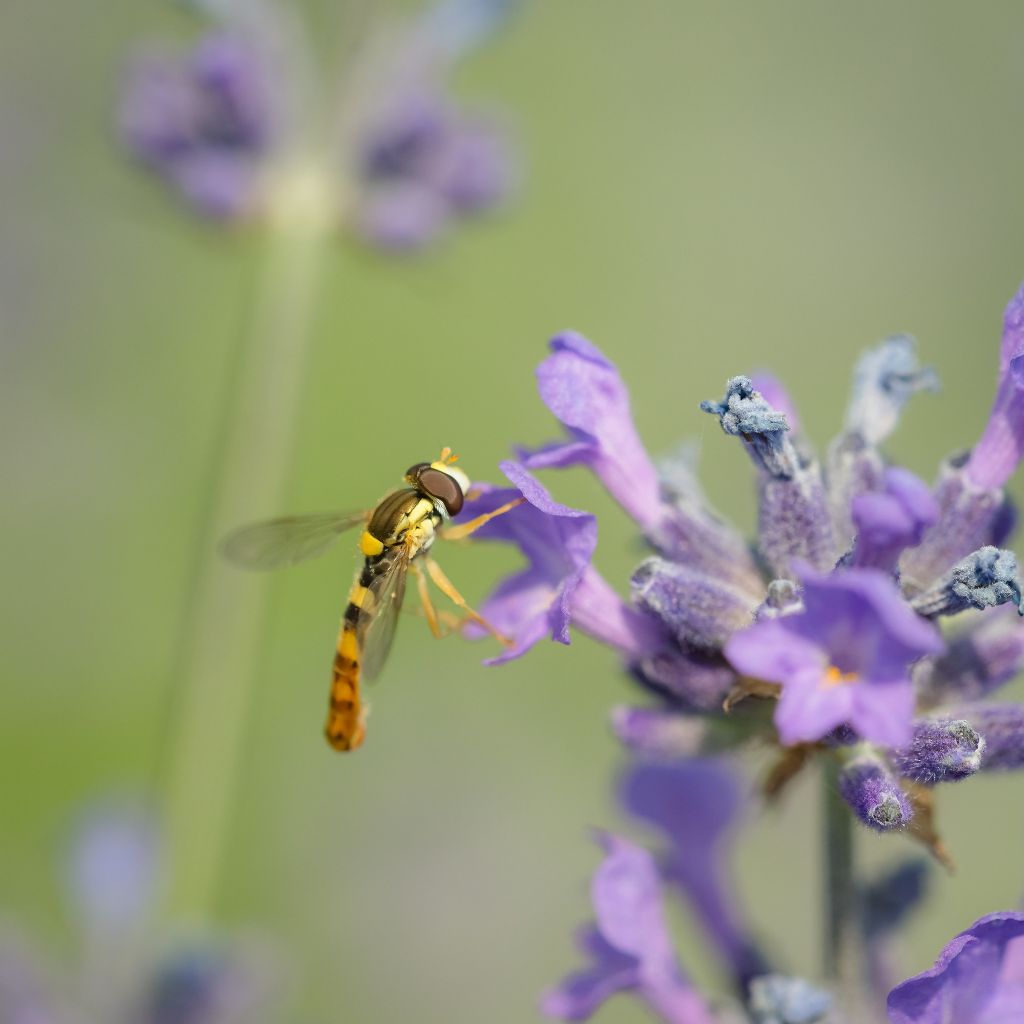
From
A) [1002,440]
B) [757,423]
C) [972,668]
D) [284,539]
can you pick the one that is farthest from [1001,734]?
[284,539]

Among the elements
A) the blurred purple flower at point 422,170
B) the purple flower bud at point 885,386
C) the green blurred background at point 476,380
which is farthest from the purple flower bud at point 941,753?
the blurred purple flower at point 422,170

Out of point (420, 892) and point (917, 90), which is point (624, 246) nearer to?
point (917, 90)

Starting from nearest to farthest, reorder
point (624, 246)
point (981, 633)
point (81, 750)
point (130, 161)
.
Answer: point (981, 633) → point (130, 161) → point (81, 750) → point (624, 246)

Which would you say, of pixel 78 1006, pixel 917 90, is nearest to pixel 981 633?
pixel 78 1006

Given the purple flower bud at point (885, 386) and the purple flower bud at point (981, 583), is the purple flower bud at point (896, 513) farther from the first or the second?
the purple flower bud at point (885, 386)

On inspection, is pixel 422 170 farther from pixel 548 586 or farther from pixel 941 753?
pixel 941 753

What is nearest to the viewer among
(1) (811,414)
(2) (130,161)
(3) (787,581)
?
(3) (787,581)
